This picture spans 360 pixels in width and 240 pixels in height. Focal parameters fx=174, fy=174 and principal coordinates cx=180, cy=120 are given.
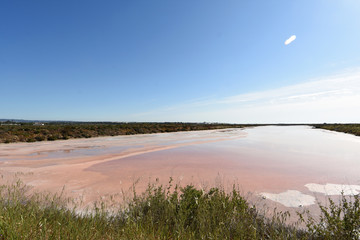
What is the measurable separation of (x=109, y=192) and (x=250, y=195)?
5.13 meters

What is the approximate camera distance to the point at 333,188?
6.93 metres

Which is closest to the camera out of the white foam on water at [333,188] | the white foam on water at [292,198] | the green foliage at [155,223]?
the green foliage at [155,223]

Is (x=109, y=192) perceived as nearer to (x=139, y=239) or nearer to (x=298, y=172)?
(x=139, y=239)

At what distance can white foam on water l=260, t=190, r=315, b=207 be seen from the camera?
560cm

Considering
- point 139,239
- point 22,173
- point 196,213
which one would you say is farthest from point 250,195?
point 22,173

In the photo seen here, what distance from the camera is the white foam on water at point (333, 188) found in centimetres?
646

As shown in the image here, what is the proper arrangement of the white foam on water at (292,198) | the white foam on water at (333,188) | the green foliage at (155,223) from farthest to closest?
the white foam on water at (333,188) < the white foam on water at (292,198) < the green foliage at (155,223)

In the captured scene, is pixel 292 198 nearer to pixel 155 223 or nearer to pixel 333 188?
pixel 333 188

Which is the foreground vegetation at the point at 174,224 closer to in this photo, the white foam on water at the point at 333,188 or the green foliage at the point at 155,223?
the green foliage at the point at 155,223

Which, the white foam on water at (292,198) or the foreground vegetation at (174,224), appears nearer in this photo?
the foreground vegetation at (174,224)

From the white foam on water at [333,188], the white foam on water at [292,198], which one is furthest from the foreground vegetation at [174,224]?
the white foam on water at [333,188]

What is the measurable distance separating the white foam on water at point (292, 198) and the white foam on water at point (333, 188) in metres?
0.85

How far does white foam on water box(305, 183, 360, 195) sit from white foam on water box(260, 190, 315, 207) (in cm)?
85

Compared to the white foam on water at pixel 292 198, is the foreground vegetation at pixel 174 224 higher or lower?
higher
